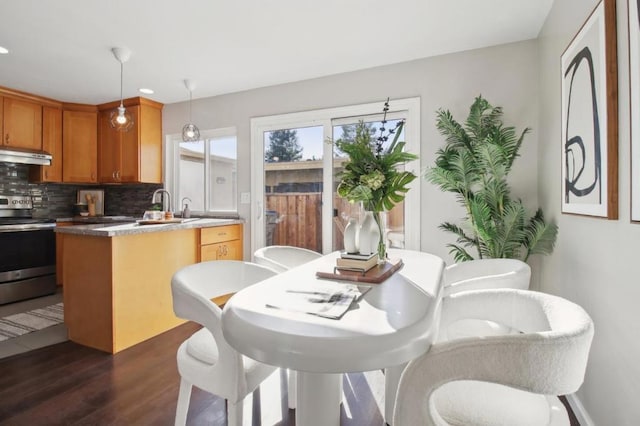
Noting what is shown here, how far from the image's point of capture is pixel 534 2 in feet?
6.94

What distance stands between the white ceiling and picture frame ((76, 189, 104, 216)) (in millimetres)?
1743

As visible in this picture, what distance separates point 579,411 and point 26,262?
500 centimetres

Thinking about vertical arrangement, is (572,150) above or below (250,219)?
above

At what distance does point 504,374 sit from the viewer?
2.53 feet

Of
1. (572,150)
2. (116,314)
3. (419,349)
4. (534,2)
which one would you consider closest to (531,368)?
(419,349)

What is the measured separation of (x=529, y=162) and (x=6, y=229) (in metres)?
5.03

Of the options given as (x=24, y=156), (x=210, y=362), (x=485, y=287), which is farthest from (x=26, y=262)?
(x=485, y=287)

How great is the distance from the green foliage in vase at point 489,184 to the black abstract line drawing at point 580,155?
0.42m

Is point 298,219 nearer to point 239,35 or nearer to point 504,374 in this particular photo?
point 239,35

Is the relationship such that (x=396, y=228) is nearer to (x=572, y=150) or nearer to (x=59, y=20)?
(x=572, y=150)

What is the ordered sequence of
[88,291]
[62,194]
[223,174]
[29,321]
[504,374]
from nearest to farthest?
[504,374] → [88,291] → [29,321] → [223,174] → [62,194]

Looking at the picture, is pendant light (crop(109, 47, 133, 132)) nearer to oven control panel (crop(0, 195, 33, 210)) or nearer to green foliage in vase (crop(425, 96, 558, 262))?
oven control panel (crop(0, 195, 33, 210))

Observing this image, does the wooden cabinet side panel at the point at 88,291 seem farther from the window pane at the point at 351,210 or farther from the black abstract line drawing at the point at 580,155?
the black abstract line drawing at the point at 580,155

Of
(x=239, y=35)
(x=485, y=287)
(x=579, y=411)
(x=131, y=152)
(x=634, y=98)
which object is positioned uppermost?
(x=239, y=35)
